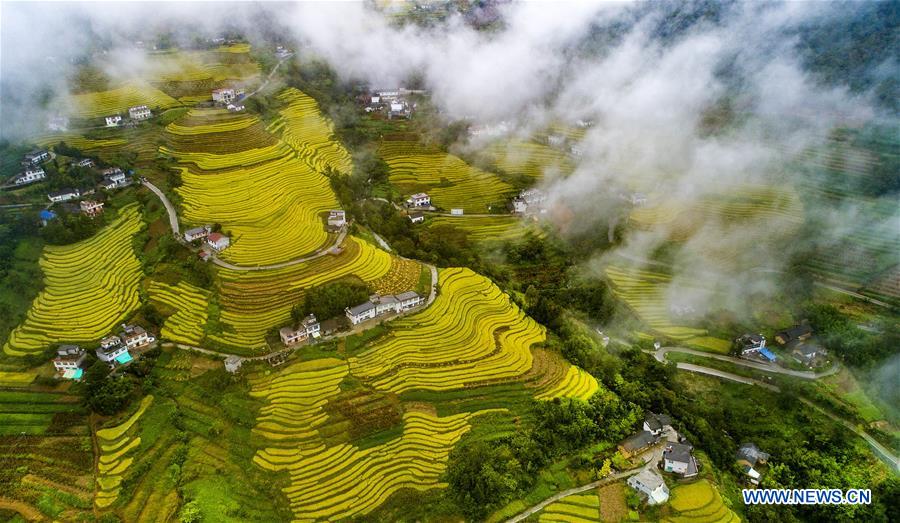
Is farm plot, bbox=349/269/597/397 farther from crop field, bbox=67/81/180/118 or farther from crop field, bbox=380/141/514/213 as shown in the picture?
crop field, bbox=67/81/180/118

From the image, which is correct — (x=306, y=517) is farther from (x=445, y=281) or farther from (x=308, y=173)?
(x=308, y=173)

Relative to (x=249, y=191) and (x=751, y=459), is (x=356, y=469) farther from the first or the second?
(x=249, y=191)

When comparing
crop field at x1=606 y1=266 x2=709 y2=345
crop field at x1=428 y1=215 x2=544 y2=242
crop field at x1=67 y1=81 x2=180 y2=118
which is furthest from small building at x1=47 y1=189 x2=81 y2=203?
crop field at x1=606 y1=266 x2=709 y2=345

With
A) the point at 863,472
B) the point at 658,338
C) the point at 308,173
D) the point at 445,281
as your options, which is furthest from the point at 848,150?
the point at 308,173

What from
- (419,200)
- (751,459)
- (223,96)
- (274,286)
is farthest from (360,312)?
(223,96)

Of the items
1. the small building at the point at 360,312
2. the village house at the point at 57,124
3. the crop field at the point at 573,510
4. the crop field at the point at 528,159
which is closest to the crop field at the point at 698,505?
the crop field at the point at 573,510

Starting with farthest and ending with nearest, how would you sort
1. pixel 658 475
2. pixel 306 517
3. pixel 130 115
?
pixel 130 115 → pixel 658 475 → pixel 306 517

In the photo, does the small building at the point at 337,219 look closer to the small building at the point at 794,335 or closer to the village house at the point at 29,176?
the village house at the point at 29,176
